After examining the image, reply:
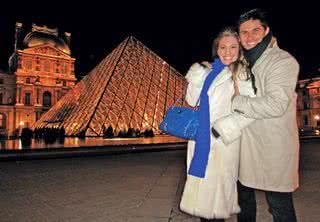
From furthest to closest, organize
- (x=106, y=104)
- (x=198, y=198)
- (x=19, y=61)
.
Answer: (x=19, y=61) → (x=106, y=104) → (x=198, y=198)

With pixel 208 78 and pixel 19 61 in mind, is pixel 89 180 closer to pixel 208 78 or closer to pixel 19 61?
pixel 208 78

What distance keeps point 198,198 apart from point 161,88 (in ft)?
74.2

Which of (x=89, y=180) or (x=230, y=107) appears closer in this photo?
(x=230, y=107)

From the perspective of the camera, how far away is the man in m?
1.90

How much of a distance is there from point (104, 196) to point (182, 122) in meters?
2.46

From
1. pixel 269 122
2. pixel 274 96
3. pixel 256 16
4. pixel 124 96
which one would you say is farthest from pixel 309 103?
pixel 274 96

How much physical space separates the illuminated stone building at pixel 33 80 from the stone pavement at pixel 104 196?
147ft

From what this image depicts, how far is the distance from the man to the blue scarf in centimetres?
8

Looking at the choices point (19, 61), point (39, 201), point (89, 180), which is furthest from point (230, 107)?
point (19, 61)

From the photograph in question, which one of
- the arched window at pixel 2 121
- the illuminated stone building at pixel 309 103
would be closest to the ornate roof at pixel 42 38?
the arched window at pixel 2 121

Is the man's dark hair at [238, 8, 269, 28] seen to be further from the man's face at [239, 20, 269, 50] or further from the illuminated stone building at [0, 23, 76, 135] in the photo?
the illuminated stone building at [0, 23, 76, 135]

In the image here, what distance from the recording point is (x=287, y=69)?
75.4 inches

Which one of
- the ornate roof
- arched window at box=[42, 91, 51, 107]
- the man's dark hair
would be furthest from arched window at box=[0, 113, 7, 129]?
the man's dark hair

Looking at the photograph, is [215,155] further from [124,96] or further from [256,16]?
[124,96]
